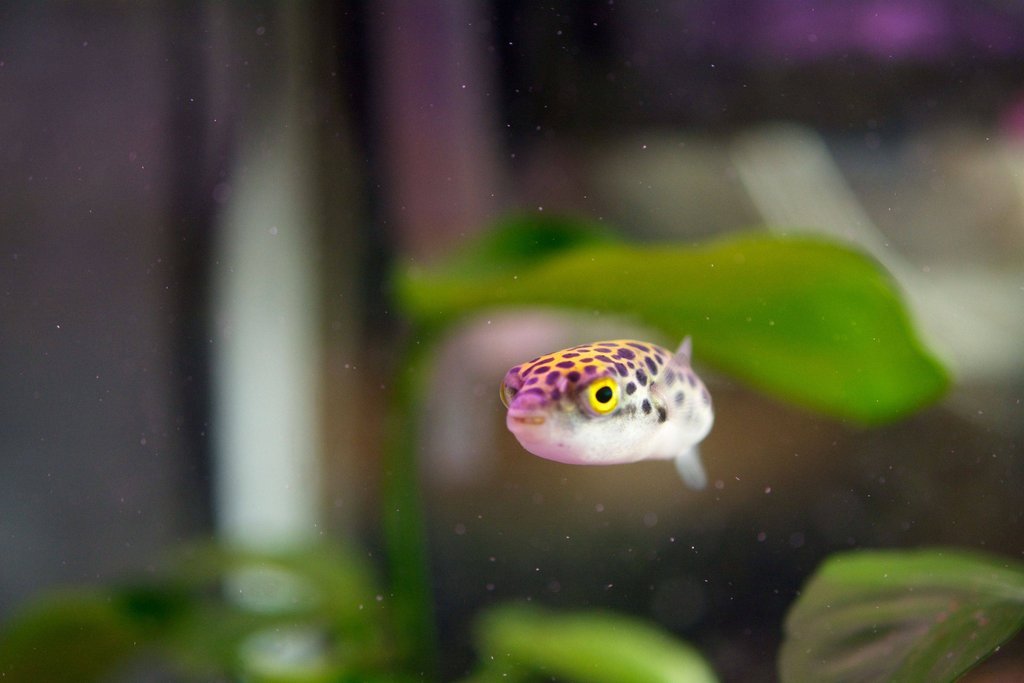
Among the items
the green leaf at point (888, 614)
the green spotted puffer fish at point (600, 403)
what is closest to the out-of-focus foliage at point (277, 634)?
the green leaf at point (888, 614)

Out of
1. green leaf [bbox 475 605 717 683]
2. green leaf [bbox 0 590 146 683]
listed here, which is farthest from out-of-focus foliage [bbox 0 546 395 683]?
green leaf [bbox 475 605 717 683]

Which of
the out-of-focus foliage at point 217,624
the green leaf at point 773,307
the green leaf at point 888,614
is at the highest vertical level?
the green leaf at point 773,307

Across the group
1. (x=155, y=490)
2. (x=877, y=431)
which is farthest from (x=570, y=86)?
(x=155, y=490)

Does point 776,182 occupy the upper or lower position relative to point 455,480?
upper

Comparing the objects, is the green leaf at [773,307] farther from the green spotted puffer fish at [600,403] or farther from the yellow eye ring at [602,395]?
the yellow eye ring at [602,395]

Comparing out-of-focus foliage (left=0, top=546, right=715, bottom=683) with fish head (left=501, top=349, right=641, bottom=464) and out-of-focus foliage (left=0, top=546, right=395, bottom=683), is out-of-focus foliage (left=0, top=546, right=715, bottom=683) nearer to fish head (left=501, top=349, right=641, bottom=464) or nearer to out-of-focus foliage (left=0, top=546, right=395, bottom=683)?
out-of-focus foliage (left=0, top=546, right=395, bottom=683)

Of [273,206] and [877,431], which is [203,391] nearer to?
[273,206]

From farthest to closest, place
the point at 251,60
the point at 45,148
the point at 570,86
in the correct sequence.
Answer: the point at 251,60, the point at 45,148, the point at 570,86
